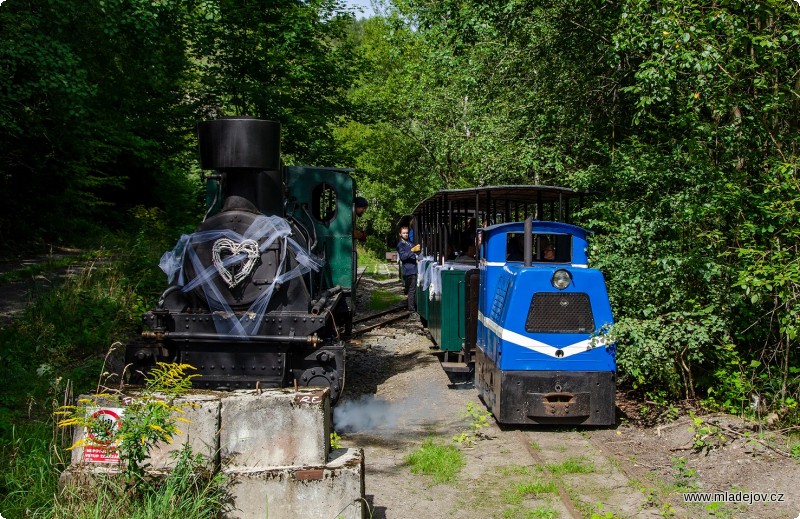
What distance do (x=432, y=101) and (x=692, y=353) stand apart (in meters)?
18.4

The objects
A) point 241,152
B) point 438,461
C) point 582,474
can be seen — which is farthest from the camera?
point 241,152

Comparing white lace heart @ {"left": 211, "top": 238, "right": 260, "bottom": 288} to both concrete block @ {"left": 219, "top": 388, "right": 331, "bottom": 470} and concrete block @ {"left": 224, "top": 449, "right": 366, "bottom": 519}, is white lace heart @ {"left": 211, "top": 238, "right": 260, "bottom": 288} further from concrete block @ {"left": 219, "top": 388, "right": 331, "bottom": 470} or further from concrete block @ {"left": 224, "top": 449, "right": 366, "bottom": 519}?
concrete block @ {"left": 224, "top": 449, "right": 366, "bottom": 519}

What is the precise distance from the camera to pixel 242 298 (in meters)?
7.90

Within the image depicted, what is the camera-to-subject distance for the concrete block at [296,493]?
492 centimetres

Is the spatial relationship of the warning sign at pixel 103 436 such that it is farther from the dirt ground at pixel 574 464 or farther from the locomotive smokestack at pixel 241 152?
the locomotive smokestack at pixel 241 152

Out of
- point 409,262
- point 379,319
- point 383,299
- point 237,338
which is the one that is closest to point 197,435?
point 237,338

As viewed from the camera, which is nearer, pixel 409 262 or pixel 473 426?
pixel 473 426

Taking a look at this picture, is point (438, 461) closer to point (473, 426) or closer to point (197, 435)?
point (473, 426)

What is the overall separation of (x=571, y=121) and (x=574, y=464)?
243 inches

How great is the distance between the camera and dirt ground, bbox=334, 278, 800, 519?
19.5 feet

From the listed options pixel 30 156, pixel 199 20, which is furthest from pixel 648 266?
pixel 30 156

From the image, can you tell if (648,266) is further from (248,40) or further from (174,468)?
(248,40)

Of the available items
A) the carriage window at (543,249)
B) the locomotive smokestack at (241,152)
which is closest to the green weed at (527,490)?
the carriage window at (543,249)

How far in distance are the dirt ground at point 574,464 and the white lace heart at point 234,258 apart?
211 cm
